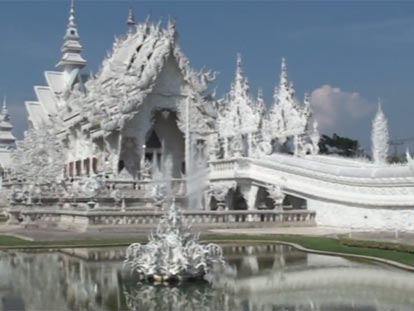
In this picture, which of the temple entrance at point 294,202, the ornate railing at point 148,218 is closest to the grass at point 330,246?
the ornate railing at point 148,218

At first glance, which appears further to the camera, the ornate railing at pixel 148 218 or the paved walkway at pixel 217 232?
the ornate railing at pixel 148 218

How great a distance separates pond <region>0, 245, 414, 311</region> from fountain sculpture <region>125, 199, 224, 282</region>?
0.92 ft

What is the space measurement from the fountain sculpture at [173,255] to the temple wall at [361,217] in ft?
41.1

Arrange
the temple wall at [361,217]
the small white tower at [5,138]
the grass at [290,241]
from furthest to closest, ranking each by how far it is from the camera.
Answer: the small white tower at [5,138]
the temple wall at [361,217]
the grass at [290,241]

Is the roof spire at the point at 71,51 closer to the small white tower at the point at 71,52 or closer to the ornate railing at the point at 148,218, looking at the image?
the small white tower at the point at 71,52

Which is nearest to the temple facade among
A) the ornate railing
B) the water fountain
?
the ornate railing

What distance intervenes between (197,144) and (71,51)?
25.1 metres

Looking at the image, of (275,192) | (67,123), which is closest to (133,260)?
(275,192)

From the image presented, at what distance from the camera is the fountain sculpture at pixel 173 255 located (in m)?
11.5

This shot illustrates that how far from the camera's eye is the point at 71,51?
6184 centimetres

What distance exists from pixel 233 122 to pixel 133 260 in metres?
26.0

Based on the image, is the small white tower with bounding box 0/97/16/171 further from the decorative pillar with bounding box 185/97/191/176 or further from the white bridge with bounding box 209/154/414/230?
the white bridge with bounding box 209/154/414/230

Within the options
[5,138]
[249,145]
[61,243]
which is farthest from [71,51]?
[61,243]

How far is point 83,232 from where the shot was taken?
22.8 metres
